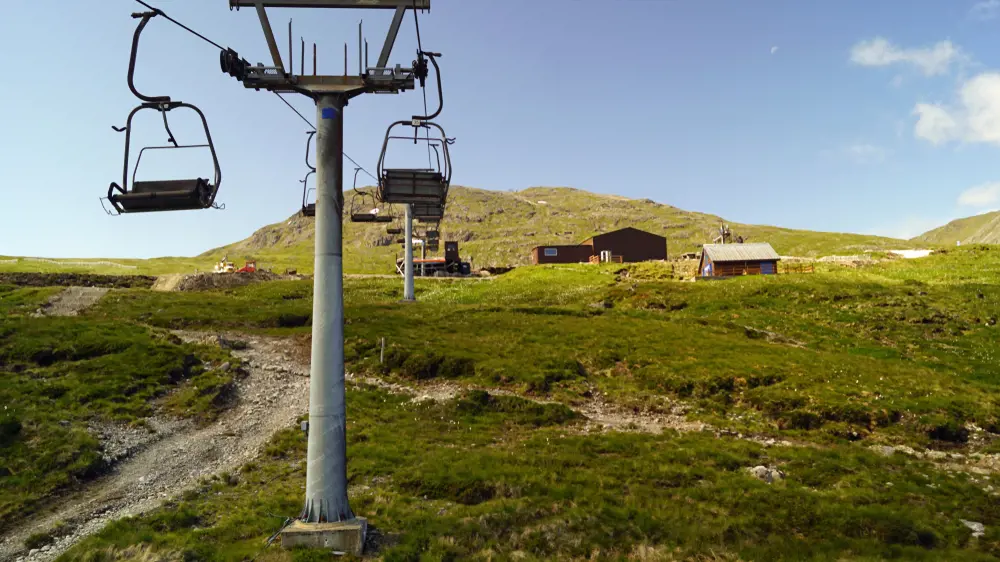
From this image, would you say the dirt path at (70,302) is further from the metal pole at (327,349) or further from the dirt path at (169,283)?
the metal pole at (327,349)

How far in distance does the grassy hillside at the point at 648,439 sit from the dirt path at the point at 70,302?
9.31 feet

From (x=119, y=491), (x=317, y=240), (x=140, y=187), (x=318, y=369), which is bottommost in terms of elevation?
(x=119, y=491)

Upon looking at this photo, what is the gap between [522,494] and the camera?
15.2m

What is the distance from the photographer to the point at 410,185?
1432cm

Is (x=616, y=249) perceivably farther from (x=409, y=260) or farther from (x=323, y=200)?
(x=323, y=200)

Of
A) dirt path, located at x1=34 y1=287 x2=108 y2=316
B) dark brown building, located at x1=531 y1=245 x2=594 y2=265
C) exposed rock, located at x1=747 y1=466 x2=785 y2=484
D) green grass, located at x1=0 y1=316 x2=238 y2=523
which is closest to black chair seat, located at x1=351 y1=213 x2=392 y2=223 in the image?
green grass, located at x1=0 y1=316 x2=238 y2=523

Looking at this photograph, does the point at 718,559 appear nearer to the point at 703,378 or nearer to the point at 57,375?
the point at 703,378

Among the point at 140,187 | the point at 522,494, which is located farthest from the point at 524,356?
the point at 140,187

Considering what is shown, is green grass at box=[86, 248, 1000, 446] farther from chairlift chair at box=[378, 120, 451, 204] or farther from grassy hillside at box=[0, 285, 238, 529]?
chairlift chair at box=[378, 120, 451, 204]

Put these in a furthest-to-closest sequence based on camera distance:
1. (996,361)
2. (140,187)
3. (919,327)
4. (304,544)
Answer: (919,327), (996,361), (140,187), (304,544)

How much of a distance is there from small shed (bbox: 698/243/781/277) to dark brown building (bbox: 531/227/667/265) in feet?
140

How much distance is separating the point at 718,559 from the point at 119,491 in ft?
57.4

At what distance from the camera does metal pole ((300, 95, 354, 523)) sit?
11.9 m

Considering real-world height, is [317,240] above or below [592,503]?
above
